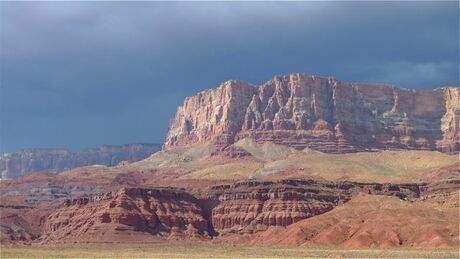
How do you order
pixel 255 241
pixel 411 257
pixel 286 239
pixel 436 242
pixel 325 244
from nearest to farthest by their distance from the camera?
pixel 411 257 < pixel 436 242 < pixel 325 244 < pixel 286 239 < pixel 255 241

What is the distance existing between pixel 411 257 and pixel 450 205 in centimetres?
7046

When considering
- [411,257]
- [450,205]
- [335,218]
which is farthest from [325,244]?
[411,257]

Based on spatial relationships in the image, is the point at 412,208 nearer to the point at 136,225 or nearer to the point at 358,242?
the point at 358,242

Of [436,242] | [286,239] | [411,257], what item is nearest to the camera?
[411,257]

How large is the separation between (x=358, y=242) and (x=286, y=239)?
21.8 meters

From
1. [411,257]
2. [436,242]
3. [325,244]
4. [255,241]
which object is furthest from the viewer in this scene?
[255,241]

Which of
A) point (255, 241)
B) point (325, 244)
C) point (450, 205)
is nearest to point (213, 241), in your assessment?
point (255, 241)

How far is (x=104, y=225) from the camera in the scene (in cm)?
19462

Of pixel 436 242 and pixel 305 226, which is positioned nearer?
pixel 436 242

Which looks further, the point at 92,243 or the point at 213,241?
the point at 213,241

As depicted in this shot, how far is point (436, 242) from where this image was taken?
497 feet

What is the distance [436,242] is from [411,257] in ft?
117

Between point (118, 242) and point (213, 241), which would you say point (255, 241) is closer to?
point (213, 241)

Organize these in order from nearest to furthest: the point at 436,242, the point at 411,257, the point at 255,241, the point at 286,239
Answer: the point at 411,257, the point at 436,242, the point at 286,239, the point at 255,241
